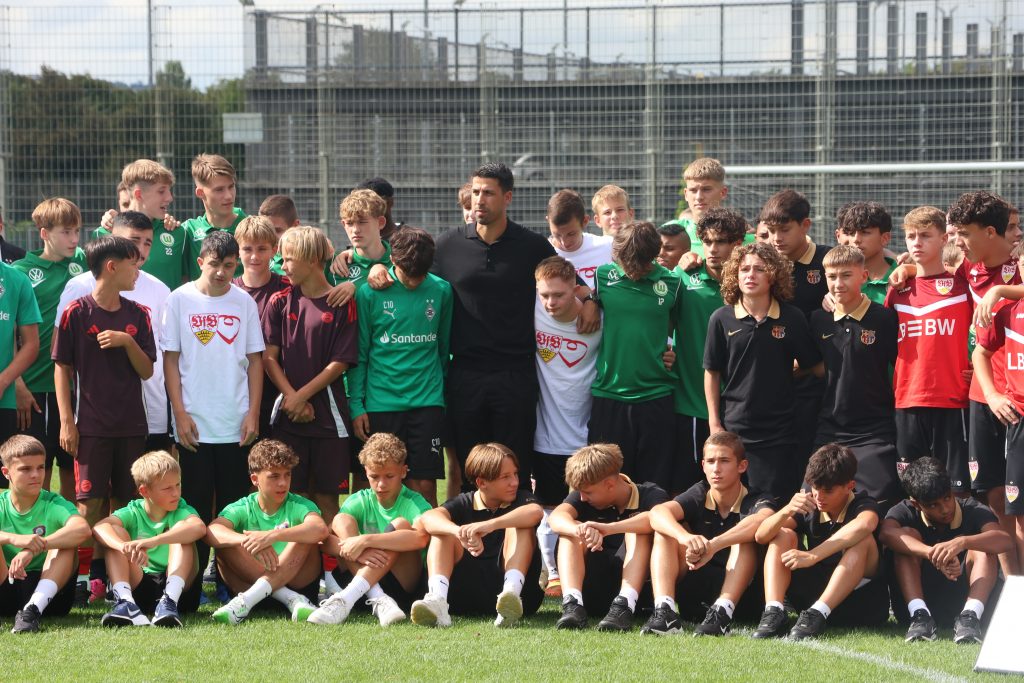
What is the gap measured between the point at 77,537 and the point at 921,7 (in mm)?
10063

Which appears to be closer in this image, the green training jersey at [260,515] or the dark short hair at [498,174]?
the green training jersey at [260,515]

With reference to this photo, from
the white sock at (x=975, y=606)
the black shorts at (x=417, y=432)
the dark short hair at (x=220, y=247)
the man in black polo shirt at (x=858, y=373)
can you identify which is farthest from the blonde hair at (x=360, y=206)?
the white sock at (x=975, y=606)

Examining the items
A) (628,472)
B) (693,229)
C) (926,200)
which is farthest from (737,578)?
(926,200)

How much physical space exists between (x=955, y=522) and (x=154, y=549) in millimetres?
3867

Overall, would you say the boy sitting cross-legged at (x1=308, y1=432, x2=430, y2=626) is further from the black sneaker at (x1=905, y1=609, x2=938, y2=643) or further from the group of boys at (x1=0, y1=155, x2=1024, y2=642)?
the black sneaker at (x1=905, y1=609, x2=938, y2=643)

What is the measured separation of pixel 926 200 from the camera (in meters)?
12.6

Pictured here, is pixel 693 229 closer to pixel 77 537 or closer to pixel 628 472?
pixel 628 472

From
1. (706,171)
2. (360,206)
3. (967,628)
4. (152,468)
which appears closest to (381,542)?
(152,468)

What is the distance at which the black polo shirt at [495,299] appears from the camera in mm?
6867

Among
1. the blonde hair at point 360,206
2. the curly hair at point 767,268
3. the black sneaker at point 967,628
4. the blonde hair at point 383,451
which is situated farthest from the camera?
the blonde hair at point 360,206

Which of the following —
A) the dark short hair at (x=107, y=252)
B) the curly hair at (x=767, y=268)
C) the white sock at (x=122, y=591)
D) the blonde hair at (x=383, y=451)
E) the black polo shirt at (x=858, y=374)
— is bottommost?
Answer: the white sock at (x=122, y=591)

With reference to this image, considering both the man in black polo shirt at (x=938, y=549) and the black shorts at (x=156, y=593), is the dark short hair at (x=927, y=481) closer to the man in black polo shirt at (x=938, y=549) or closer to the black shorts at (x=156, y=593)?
the man in black polo shirt at (x=938, y=549)

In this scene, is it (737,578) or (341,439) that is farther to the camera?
(341,439)

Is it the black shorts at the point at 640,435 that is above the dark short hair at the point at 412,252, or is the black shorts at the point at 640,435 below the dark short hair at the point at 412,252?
below
